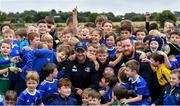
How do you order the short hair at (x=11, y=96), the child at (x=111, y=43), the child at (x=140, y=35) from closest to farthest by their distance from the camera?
the short hair at (x=11, y=96)
the child at (x=111, y=43)
the child at (x=140, y=35)

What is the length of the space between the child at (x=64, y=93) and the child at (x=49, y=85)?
195mm

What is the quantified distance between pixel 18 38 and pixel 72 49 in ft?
6.37

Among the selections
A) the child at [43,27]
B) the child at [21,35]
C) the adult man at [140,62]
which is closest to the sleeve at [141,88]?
the adult man at [140,62]

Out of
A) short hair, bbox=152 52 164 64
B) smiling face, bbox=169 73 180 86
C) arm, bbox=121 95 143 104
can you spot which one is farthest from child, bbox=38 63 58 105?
smiling face, bbox=169 73 180 86

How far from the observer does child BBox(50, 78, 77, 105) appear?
819cm

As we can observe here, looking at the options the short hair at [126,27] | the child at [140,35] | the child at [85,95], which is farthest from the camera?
the child at [140,35]

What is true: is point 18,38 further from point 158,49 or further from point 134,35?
point 158,49

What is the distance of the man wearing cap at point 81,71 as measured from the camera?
8906 mm

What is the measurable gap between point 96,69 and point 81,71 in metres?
0.32

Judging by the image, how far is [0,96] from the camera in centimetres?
866

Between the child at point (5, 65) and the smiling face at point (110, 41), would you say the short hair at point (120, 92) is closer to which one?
the smiling face at point (110, 41)

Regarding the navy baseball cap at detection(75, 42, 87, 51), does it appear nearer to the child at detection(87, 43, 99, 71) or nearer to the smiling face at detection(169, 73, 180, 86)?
the child at detection(87, 43, 99, 71)

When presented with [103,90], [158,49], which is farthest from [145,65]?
[103,90]

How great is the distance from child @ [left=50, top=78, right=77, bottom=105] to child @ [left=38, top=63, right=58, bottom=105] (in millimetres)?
195
